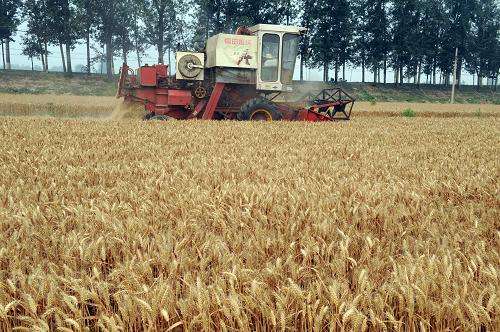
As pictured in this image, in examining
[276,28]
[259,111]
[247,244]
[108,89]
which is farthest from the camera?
[108,89]

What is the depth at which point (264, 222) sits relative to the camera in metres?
2.91

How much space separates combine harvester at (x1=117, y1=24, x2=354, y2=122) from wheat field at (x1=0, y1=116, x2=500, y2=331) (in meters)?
7.55

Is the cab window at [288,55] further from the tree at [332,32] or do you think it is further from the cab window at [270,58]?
the tree at [332,32]

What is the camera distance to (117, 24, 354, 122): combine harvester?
13.4m

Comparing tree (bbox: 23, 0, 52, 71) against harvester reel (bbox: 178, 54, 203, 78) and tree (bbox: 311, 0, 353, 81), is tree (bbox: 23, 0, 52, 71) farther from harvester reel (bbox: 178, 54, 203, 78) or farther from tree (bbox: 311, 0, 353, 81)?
harvester reel (bbox: 178, 54, 203, 78)

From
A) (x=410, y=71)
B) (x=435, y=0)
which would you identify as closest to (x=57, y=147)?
(x=410, y=71)

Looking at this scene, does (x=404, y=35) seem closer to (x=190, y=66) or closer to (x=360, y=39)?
(x=360, y=39)

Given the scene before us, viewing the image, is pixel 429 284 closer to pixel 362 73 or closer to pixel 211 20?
pixel 211 20

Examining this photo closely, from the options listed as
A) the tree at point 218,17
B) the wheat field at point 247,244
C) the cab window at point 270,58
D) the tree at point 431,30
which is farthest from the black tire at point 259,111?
the tree at point 431,30

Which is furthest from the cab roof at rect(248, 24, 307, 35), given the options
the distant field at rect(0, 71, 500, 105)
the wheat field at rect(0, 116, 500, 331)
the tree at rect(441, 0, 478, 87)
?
the tree at rect(441, 0, 478, 87)

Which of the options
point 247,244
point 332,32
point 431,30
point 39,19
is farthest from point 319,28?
point 247,244

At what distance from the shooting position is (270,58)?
44.8 feet

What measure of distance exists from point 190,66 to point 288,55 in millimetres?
3163

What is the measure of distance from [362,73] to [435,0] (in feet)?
59.1
